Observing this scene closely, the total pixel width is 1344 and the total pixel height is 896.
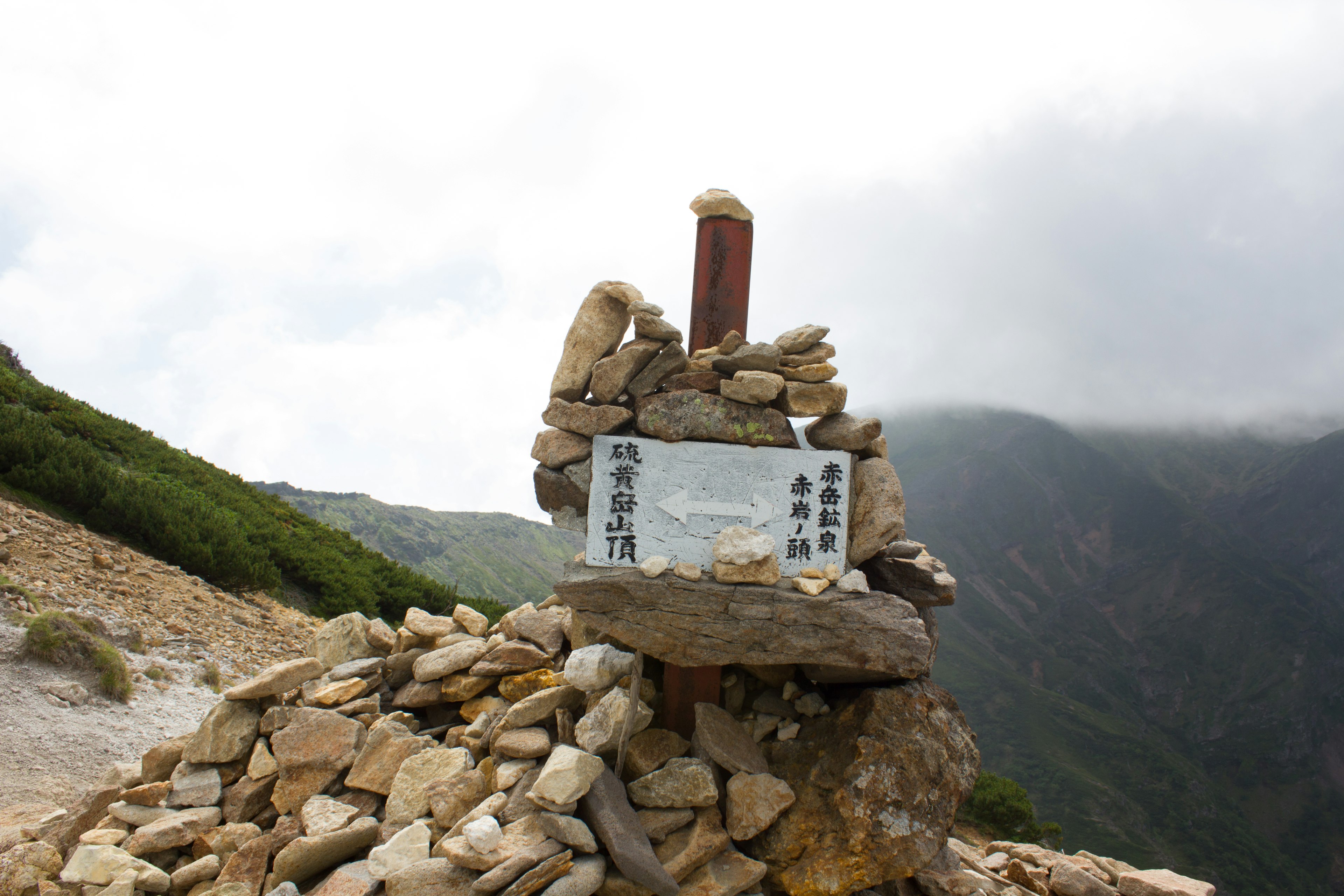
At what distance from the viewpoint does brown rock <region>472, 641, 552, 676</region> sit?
26.2 ft

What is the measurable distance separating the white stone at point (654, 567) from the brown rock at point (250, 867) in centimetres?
430

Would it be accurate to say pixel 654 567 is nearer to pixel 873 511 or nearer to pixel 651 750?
pixel 651 750

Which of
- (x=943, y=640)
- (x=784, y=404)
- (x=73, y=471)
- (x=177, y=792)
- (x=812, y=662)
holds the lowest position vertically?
(x=943, y=640)

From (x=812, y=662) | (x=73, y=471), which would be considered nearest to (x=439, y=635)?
(x=812, y=662)

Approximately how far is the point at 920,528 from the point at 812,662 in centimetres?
10311

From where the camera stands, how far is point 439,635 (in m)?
9.00

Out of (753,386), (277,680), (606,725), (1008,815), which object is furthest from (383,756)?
(1008,815)

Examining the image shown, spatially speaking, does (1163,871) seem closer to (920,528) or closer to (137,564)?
(137,564)

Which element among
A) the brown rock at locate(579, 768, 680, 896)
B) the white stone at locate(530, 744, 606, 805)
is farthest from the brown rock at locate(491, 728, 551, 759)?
the brown rock at locate(579, 768, 680, 896)

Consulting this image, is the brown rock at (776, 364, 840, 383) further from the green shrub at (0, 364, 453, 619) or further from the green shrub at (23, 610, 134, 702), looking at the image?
the green shrub at (0, 364, 453, 619)

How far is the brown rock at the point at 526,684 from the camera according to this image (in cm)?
784

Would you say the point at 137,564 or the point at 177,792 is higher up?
the point at 137,564

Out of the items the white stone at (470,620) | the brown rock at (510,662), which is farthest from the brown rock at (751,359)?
the white stone at (470,620)

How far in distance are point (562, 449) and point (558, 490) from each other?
1.47ft
